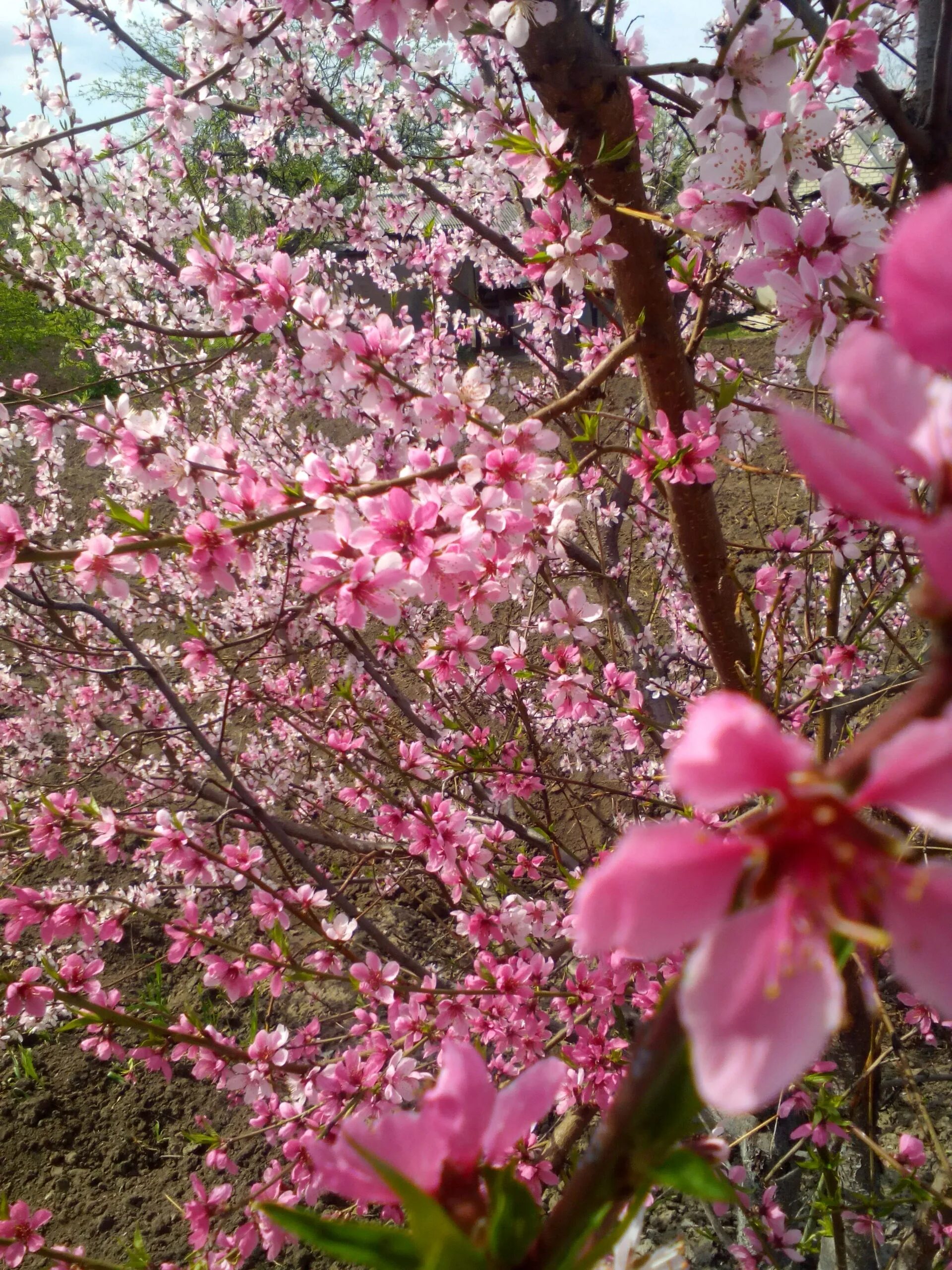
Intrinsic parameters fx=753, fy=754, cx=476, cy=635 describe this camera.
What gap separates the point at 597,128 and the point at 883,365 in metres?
1.52

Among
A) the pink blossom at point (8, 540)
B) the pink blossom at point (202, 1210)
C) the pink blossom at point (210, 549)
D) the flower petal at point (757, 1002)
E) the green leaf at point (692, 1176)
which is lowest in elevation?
the pink blossom at point (202, 1210)

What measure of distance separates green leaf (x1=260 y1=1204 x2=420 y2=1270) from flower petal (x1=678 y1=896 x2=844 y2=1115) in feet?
0.70

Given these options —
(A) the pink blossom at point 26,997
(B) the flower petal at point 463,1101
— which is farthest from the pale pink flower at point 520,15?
(A) the pink blossom at point 26,997

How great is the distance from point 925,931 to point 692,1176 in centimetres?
21

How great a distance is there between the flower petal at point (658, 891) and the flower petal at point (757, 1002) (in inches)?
0.5

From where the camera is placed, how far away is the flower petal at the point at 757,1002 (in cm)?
35

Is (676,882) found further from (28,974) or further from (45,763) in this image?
(45,763)

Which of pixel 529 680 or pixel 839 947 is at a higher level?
pixel 529 680

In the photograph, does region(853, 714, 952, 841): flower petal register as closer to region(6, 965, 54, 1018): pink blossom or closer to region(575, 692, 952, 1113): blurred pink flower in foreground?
region(575, 692, 952, 1113): blurred pink flower in foreground

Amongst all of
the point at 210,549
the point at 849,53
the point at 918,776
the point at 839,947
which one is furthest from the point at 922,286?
the point at 849,53

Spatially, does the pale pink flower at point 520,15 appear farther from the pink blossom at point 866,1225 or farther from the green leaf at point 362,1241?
the pink blossom at point 866,1225

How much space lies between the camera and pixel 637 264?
173 cm

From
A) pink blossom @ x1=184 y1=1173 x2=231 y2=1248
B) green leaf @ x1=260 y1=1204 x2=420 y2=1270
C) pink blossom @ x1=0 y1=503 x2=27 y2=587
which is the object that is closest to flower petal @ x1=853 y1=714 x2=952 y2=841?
green leaf @ x1=260 y1=1204 x2=420 y2=1270

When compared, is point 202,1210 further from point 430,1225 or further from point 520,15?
point 520,15
